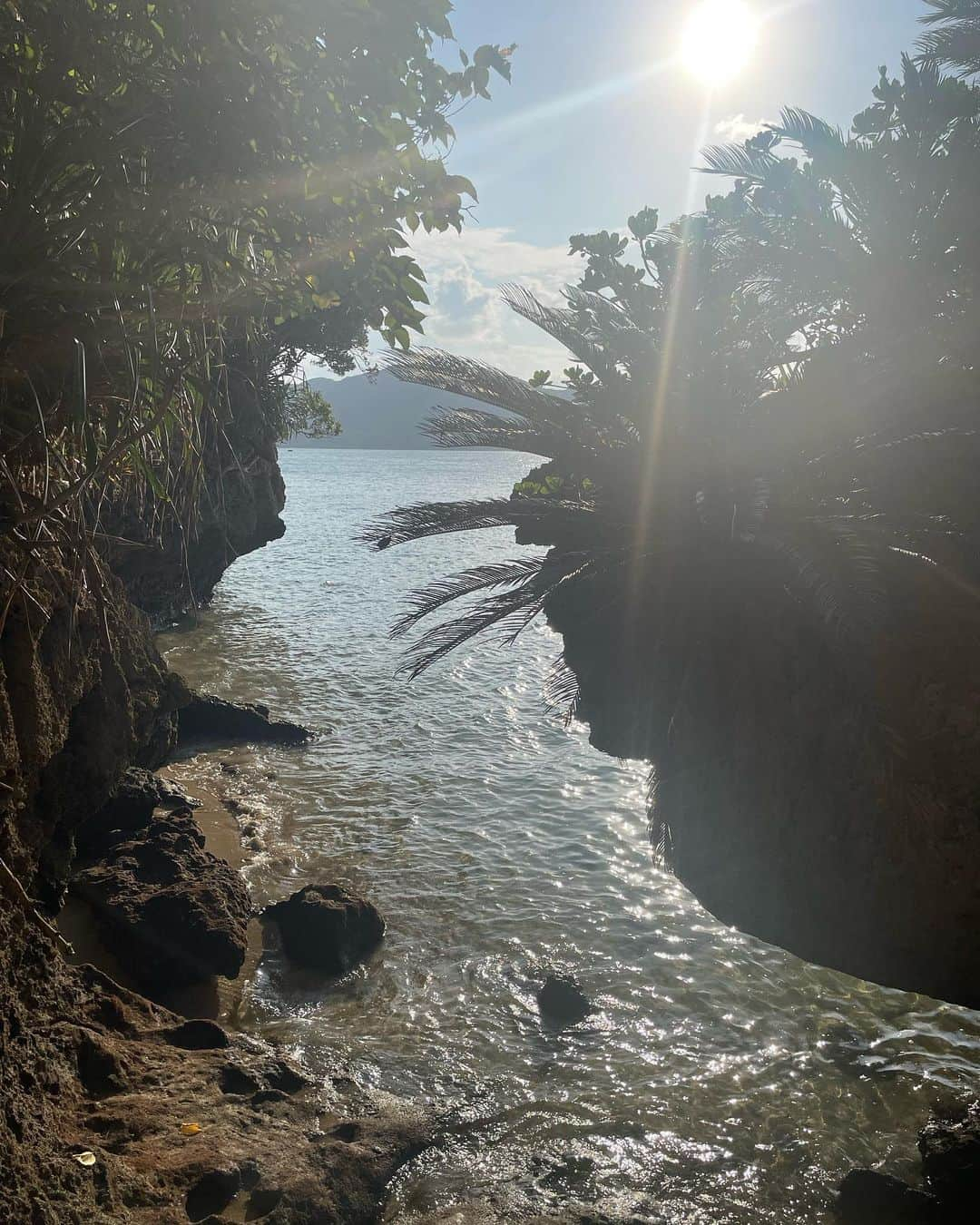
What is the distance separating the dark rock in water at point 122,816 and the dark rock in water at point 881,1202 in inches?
269

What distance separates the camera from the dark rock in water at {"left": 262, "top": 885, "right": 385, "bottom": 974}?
901cm

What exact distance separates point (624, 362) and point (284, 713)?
12055 millimetres

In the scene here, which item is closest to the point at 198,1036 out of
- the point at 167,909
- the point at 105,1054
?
the point at 105,1054

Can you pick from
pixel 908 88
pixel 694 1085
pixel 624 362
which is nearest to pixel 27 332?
pixel 624 362

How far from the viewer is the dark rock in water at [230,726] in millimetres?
16078

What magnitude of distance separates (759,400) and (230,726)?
38.4 ft

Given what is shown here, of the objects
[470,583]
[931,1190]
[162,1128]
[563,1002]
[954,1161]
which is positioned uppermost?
[470,583]

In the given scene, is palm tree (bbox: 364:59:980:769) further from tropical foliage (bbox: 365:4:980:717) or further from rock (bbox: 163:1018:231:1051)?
rock (bbox: 163:1018:231:1051)

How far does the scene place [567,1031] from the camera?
8562mm

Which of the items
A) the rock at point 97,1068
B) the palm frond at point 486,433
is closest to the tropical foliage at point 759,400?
the palm frond at point 486,433

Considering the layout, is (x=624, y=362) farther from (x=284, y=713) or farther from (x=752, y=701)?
(x=284, y=713)

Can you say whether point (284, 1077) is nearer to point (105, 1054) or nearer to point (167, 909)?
point (105, 1054)

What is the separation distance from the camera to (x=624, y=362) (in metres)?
8.59

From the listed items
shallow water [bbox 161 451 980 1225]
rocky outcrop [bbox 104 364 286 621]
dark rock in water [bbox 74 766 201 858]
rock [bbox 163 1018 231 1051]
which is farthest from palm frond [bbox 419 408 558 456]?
rocky outcrop [bbox 104 364 286 621]
